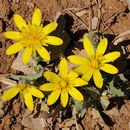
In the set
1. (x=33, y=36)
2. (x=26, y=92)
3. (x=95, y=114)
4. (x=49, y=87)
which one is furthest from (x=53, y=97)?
(x=95, y=114)

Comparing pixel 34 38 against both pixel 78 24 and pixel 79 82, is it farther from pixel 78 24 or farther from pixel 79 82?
pixel 78 24

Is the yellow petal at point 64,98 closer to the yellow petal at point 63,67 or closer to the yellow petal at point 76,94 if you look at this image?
the yellow petal at point 76,94

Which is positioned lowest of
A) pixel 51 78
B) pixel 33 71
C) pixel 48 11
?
pixel 33 71

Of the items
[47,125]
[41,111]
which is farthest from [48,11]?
[47,125]

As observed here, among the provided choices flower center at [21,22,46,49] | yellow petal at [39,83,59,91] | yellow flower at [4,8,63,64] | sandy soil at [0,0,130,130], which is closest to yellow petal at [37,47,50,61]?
yellow flower at [4,8,63,64]

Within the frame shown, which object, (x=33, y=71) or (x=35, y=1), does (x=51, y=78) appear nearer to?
(x=33, y=71)

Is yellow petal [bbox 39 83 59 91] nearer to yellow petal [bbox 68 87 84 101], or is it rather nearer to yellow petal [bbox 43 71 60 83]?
yellow petal [bbox 43 71 60 83]
